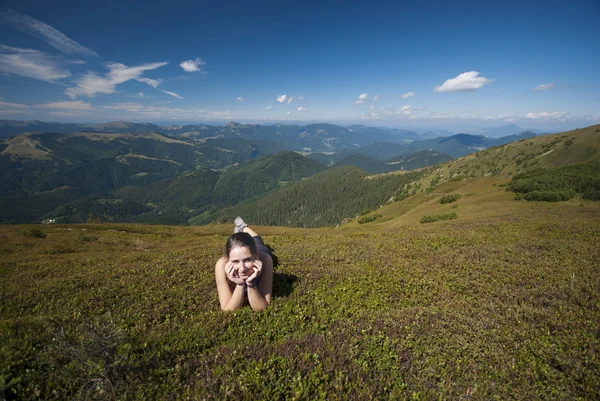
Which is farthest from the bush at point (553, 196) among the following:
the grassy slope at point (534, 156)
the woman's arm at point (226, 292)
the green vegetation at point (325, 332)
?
the woman's arm at point (226, 292)

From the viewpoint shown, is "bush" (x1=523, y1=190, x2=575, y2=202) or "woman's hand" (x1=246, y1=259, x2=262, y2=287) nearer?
"woman's hand" (x1=246, y1=259, x2=262, y2=287)

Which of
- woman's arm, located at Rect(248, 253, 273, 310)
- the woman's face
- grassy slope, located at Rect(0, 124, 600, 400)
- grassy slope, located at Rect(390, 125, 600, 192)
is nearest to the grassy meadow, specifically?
grassy slope, located at Rect(0, 124, 600, 400)

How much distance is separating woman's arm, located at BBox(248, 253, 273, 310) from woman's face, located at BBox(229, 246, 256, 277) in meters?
0.81

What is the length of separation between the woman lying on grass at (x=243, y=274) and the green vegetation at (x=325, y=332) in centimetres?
38

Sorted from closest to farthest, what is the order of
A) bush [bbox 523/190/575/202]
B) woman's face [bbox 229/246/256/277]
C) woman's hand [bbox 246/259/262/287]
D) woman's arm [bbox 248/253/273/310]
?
woman's face [bbox 229/246/256/277] < woman's hand [bbox 246/259/262/287] < woman's arm [bbox 248/253/273/310] < bush [bbox 523/190/575/202]

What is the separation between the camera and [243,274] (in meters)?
6.87

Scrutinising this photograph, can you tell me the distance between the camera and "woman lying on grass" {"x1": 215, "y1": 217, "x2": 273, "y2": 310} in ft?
21.6

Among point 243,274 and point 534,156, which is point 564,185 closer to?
point 534,156

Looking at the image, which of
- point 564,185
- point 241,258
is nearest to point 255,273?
point 241,258

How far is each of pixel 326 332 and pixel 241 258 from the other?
2920 mm

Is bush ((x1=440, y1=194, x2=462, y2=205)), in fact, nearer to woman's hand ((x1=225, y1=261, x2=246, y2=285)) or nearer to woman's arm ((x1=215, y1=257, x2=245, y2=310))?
woman's arm ((x1=215, y1=257, x2=245, y2=310))

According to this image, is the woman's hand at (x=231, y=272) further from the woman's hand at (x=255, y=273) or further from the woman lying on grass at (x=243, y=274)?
the woman's hand at (x=255, y=273)

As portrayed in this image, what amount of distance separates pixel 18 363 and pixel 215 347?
129 inches

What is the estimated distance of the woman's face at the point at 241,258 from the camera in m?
6.53
